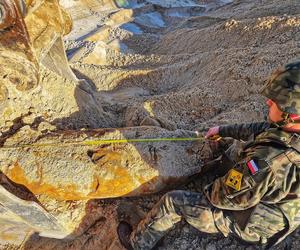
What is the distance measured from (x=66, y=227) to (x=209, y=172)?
1.18m

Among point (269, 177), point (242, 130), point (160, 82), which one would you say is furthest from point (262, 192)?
point (160, 82)

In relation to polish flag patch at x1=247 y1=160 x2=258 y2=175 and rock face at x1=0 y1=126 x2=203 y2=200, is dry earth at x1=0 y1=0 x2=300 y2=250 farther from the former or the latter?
polish flag patch at x1=247 y1=160 x2=258 y2=175

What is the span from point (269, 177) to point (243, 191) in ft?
0.59

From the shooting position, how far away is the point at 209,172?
295cm

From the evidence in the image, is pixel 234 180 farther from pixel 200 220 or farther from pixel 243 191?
pixel 200 220

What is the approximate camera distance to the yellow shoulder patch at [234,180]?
7.04ft

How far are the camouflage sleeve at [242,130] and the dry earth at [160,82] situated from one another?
44 centimetres

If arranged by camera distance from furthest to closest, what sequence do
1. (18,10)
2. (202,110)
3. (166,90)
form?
(166,90) → (202,110) → (18,10)

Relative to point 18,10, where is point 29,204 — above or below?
below

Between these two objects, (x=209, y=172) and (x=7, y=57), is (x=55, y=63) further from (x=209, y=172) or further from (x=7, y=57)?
(x=209, y=172)

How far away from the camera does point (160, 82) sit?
546 centimetres

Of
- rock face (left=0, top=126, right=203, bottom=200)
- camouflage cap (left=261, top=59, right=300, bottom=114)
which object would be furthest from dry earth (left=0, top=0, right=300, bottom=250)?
camouflage cap (left=261, top=59, right=300, bottom=114)

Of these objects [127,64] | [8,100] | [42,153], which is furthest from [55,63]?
[127,64]

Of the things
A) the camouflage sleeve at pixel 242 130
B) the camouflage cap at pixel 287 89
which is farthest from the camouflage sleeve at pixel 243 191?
the camouflage sleeve at pixel 242 130
